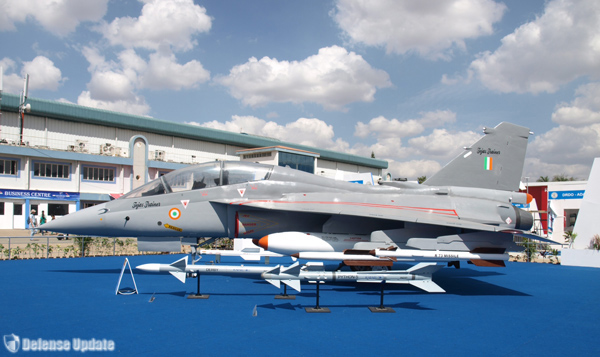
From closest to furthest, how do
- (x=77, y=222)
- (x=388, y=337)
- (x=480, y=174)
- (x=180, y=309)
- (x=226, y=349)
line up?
(x=226, y=349) → (x=388, y=337) → (x=180, y=309) → (x=77, y=222) → (x=480, y=174)

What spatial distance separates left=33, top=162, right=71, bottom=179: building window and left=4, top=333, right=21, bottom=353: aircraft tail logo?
98.1 feet

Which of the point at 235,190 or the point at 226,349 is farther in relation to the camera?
the point at 235,190

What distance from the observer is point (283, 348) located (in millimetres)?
4871

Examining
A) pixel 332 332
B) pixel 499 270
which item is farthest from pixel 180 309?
pixel 499 270

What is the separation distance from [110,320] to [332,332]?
332 centimetres

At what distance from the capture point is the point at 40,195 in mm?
29531

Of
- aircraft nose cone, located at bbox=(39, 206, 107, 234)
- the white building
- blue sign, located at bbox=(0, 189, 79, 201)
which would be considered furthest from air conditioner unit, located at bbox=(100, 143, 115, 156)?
aircraft nose cone, located at bbox=(39, 206, 107, 234)

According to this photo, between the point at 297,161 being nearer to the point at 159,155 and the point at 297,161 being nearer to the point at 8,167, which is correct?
the point at 159,155

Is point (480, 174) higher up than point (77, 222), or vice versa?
point (480, 174)

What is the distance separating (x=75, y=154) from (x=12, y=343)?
98.8 feet

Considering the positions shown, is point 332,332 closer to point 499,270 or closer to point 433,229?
point 433,229

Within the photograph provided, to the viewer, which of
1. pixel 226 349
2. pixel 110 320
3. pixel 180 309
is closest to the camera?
pixel 226 349

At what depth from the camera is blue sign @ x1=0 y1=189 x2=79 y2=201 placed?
2795 centimetres

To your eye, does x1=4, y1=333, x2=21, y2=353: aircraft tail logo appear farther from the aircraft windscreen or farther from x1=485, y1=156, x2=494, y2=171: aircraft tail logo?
x1=485, y1=156, x2=494, y2=171: aircraft tail logo
